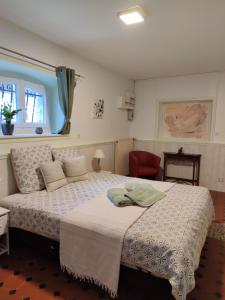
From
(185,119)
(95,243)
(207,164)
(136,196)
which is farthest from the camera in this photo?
(185,119)

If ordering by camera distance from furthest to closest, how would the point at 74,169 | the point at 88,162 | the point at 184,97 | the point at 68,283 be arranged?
the point at 184,97
the point at 88,162
the point at 74,169
the point at 68,283

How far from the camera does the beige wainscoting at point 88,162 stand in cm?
251

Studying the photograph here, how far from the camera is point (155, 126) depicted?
5.24m

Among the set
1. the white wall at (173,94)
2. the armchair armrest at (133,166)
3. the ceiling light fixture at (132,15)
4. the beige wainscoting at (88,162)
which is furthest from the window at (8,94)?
the white wall at (173,94)

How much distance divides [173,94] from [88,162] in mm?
2600

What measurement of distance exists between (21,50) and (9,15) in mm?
394

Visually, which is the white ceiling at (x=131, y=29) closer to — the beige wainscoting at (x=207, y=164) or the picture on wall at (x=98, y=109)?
the picture on wall at (x=98, y=109)

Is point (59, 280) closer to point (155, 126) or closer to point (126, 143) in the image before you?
point (126, 143)

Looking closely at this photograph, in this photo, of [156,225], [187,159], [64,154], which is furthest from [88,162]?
[156,225]

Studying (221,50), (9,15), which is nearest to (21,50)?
(9,15)

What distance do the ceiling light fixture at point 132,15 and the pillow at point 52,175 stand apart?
1.85m

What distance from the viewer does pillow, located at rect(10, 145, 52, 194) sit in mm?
2494

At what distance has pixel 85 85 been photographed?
3750mm

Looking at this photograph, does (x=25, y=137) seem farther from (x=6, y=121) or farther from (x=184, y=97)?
(x=184, y=97)
